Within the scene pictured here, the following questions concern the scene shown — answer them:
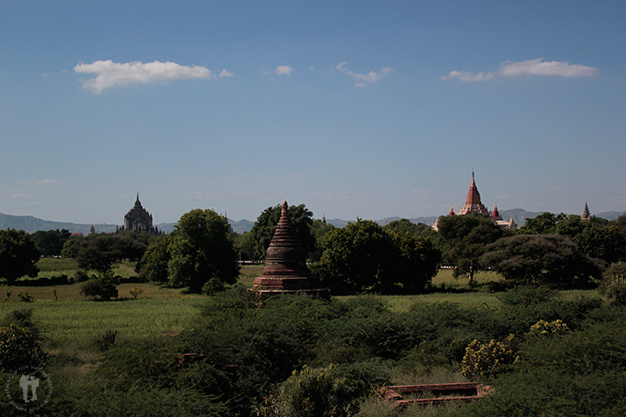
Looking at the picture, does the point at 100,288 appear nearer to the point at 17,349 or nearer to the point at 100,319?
the point at 100,319

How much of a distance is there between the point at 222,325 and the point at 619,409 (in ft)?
36.2

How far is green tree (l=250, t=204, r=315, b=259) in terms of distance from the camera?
6062 cm

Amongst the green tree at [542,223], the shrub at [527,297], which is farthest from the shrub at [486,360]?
the green tree at [542,223]

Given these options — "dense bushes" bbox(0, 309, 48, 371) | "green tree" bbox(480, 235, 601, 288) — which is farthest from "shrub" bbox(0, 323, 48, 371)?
"green tree" bbox(480, 235, 601, 288)

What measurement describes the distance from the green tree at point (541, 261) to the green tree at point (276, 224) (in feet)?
68.9

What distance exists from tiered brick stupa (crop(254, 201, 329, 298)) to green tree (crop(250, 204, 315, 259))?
106 feet

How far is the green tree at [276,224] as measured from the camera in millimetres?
60625

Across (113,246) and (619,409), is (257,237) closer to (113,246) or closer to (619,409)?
(113,246)

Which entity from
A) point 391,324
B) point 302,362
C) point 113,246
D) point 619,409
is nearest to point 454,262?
point 391,324

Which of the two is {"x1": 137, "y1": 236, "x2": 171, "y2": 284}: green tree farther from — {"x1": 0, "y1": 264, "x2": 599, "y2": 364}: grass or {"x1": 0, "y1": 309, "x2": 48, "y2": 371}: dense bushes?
{"x1": 0, "y1": 309, "x2": 48, "y2": 371}: dense bushes

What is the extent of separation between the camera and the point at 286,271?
26.5m

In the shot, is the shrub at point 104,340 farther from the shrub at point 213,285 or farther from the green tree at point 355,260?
the green tree at point 355,260

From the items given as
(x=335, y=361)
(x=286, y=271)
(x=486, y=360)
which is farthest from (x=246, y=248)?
(x=486, y=360)

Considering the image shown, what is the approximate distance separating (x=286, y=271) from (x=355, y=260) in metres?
22.0
